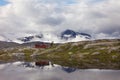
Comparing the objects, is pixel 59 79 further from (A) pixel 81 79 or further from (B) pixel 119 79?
(B) pixel 119 79

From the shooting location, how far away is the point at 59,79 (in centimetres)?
10375

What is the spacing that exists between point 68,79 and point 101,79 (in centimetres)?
1275

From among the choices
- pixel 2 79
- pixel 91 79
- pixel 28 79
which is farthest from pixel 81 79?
pixel 2 79

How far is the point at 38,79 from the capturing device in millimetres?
105250

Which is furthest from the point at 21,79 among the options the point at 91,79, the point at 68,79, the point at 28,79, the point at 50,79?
the point at 91,79

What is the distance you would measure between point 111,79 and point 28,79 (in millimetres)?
31944

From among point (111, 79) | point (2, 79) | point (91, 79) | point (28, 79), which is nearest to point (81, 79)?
point (91, 79)

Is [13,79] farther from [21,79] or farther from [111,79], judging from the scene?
[111,79]

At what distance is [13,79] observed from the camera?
349ft

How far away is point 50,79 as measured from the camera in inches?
4107

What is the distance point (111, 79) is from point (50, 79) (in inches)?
923

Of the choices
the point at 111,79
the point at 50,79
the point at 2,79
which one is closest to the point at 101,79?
the point at 111,79

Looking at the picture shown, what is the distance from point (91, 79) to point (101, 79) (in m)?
4.04

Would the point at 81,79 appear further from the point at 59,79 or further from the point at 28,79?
the point at 28,79
